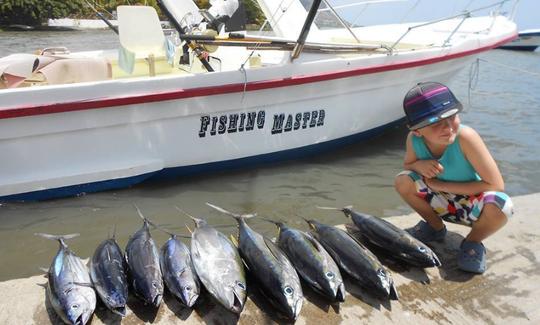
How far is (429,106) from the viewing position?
2.46 metres

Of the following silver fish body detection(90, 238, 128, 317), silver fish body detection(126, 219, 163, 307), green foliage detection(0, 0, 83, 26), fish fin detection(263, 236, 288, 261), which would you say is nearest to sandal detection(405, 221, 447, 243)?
fish fin detection(263, 236, 288, 261)

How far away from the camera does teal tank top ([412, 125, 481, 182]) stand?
8.75ft

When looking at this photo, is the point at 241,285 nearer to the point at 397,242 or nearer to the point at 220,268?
the point at 220,268

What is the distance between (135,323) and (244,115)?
320 cm

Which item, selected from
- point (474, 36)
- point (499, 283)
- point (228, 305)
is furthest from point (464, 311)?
point (474, 36)

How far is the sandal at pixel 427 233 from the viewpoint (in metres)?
3.09

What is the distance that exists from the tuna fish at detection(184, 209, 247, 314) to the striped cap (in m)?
1.30

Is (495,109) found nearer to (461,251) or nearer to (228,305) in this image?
(461,251)

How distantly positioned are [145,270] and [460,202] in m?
1.99

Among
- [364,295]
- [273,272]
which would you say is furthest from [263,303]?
[364,295]

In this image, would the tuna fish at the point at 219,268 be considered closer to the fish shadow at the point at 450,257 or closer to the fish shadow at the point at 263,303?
the fish shadow at the point at 263,303

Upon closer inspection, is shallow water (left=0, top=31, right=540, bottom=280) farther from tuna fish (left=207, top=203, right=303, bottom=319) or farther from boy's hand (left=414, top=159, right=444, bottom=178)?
boy's hand (left=414, top=159, right=444, bottom=178)

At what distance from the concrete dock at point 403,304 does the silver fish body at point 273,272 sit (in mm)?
116

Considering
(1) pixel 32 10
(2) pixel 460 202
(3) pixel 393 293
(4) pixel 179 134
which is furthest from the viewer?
(1) pixel 32 10
